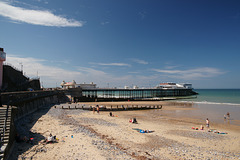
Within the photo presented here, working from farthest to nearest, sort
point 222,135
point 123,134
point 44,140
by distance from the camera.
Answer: point 222,135
point 123,134
point 44,140

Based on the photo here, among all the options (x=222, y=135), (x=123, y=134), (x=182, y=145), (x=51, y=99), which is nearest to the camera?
(x=182, y=145)

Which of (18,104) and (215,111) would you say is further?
(215,111)

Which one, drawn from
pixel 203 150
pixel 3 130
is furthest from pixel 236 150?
pixel 3 130

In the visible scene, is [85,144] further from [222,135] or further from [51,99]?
[51,99]

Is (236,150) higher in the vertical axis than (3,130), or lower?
lower

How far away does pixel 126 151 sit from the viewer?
10.7m

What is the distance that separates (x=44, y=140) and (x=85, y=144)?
321 centimetres

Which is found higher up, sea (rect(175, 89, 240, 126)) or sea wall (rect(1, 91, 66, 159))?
sea wall (rect(1, 91, 66, 159))

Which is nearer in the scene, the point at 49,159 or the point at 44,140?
the point at 49,159

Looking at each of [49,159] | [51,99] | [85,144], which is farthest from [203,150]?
[51,99]

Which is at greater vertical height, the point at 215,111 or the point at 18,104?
Answer: the point at 18,104

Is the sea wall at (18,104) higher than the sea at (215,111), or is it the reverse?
the sea wall at (18,104)

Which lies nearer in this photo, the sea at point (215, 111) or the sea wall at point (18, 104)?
the sea wall at point (18, 104)

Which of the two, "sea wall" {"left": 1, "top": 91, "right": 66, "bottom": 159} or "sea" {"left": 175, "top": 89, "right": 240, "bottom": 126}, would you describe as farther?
"sea" {"left": 175, "top": 89, "right": 240, "bottom": 126}
